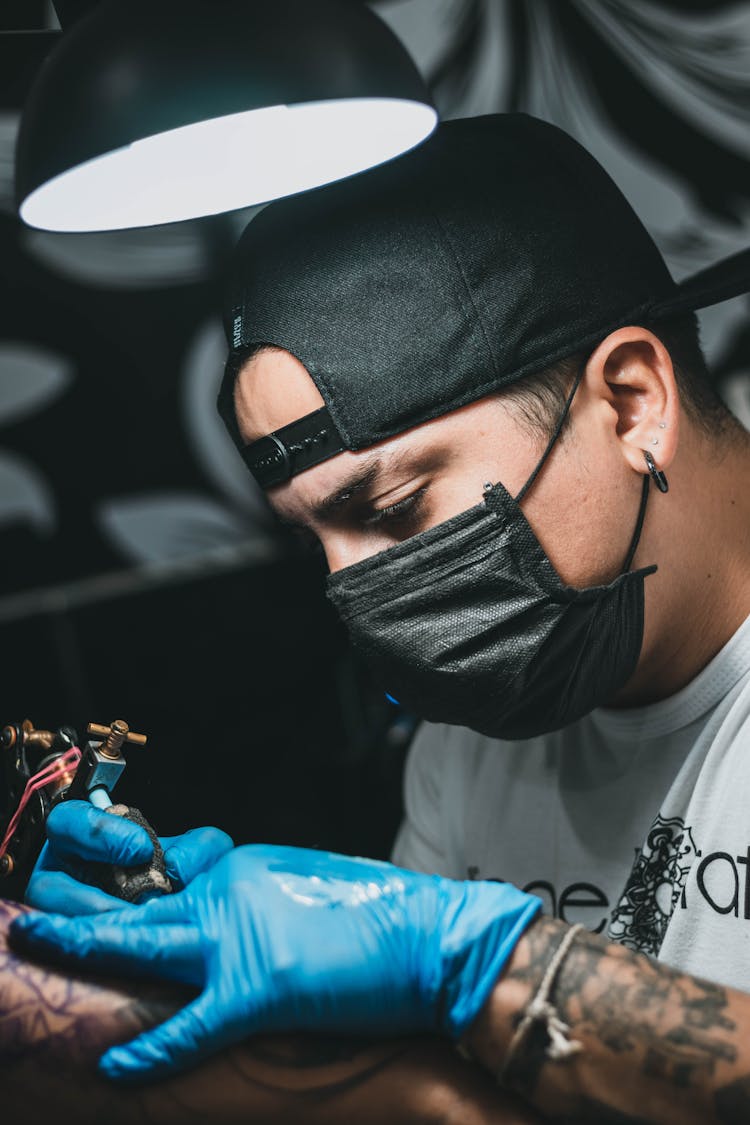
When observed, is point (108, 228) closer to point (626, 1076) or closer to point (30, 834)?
point (30, 834)

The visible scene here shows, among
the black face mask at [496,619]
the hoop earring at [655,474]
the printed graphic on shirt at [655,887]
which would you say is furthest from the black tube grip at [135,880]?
the hoop earring at [655,474]

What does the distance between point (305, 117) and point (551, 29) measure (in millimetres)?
2097

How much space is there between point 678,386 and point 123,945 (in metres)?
1.17

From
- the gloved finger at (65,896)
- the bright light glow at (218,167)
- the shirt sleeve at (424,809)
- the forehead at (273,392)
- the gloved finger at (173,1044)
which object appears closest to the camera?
the gloved finger at (173,1044)

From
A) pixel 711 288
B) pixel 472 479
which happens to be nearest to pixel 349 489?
pixel 472 479

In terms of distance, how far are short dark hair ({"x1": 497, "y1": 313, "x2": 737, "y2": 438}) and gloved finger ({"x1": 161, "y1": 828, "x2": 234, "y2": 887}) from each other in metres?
0.74

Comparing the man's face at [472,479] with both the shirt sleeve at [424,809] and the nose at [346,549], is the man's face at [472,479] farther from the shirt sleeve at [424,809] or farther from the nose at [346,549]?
the shirt sleeve at [424,809]

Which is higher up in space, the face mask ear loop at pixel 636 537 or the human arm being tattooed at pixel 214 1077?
the face mask ear loop at pixel 636 537

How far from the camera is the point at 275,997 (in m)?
1.04

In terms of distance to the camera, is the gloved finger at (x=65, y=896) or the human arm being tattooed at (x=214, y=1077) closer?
the human arm being tattooed at (x=214, y=1077)

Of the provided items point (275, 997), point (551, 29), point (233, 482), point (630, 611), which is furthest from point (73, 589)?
point (275, 997)

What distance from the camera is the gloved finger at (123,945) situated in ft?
3.47

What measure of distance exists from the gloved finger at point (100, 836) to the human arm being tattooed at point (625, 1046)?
42cm

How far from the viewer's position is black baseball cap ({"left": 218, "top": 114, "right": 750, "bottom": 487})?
5.05 ft
